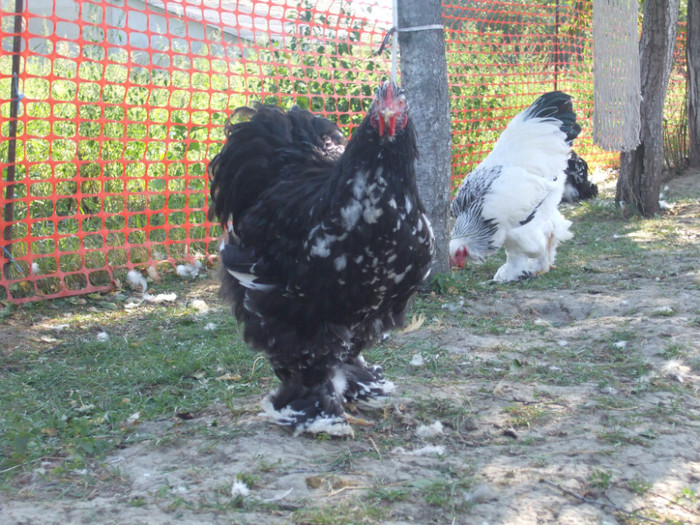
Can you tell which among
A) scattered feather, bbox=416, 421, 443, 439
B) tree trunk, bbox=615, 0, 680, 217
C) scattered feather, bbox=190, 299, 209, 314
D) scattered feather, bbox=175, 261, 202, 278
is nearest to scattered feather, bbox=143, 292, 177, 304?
scattered feather, bbox=190, 299, 209, 314

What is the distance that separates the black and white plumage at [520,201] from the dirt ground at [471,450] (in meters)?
1.70

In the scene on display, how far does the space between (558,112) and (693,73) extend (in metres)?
4.72

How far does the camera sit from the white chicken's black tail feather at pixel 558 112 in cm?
679

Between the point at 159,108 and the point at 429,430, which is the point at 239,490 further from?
the point at 159,108

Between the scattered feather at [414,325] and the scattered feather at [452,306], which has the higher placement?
the scattered feather at [452,306]

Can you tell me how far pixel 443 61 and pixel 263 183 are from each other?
2.42m

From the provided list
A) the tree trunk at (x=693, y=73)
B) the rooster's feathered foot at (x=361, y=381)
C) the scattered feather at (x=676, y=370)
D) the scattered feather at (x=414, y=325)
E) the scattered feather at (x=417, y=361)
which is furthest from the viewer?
the tree trunk at (x=693, y=73)

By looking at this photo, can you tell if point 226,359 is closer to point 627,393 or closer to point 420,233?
point 420,233

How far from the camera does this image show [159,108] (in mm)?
6281

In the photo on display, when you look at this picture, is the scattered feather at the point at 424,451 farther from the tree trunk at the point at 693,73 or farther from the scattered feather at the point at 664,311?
the tree trunk at the point at 693,73

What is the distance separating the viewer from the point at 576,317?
5109 mm

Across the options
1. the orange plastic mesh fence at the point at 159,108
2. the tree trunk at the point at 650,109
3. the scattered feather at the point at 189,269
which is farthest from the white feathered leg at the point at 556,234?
the scattered feather at the point at 189,269

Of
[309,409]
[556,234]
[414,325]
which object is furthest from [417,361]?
[556,234]

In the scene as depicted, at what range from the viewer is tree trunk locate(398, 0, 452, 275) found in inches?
203
